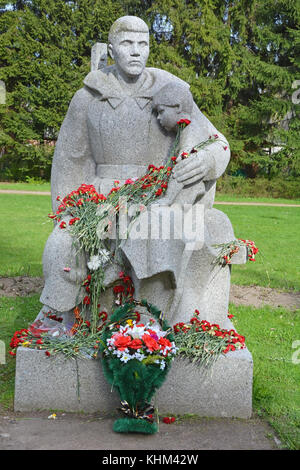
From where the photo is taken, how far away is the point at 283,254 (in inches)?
368

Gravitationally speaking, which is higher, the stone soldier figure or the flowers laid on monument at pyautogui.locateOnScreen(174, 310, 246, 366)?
the stone soldier figure

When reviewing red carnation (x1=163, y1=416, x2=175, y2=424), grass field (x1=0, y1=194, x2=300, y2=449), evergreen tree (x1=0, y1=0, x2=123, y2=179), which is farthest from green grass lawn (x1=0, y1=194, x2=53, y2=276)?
evergreen tree (x1=0, y1=0, x2=123, y2=179)

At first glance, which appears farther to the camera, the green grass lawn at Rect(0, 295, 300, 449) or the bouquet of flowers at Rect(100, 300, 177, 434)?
the green grass lawn at Rect(0, 295, 300, 449)

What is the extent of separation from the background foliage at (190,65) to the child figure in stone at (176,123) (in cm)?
2023

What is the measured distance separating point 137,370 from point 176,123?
5.24 feet

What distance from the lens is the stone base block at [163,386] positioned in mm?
3117

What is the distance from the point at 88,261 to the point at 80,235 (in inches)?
7.4

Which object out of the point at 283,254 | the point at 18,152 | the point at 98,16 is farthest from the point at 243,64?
the point at 283,254

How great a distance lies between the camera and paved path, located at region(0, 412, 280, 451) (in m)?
2.69

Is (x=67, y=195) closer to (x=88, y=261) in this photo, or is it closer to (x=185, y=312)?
(x=88, y=261)

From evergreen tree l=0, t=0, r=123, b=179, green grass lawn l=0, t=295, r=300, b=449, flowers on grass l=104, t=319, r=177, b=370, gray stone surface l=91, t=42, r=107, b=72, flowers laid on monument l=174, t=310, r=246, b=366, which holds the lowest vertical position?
green grass lawn l=0, t=295, r=300, b=449

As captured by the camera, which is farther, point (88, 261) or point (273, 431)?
point (88, 261)

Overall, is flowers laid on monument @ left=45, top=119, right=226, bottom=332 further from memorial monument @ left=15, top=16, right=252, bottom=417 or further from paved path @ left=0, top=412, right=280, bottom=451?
paved path @ left=0, top=412, right=280, bottom=451

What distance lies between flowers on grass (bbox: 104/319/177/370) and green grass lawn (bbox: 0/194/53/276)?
7.27 feet
